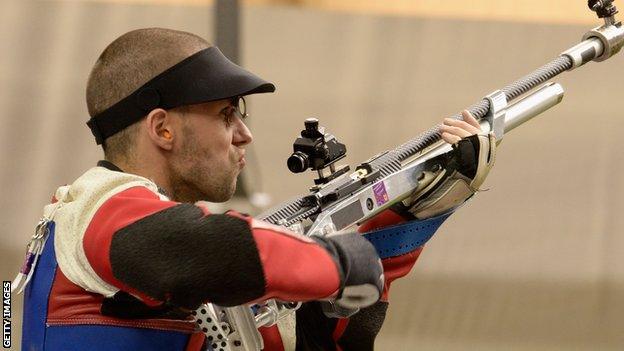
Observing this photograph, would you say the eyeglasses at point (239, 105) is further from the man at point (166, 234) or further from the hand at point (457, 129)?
the hand at point (457, 129)

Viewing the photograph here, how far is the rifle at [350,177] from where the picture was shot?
172 centimetres

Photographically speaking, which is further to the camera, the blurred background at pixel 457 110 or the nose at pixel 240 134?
the blurred background at pixel 457 110

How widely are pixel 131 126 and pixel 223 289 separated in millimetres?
376

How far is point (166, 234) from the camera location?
154 cm

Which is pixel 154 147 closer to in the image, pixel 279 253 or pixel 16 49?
pixel 279 253

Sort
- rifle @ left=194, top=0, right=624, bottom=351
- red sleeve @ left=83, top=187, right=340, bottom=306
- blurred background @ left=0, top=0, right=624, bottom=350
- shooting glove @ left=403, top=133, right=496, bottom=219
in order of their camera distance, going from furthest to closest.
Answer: blurred background @ left=0, top=0, right=624, bottom=350 → shooting glove @ left=403, top=133, right=496, bottom=219 → rifle @ left=194, top=0, right=624, bottom=351 → red sleeve @ left=83, top=187, right=340, bottom=306

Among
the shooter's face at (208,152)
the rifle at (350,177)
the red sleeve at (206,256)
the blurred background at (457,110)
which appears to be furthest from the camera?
the blurred background at (457,110)

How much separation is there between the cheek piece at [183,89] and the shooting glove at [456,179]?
371 millimetres

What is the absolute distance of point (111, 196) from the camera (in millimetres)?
1646

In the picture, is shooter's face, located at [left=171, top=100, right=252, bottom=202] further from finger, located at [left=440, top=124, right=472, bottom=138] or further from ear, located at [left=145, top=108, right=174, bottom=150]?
finger, located at [left=440, top=124, right=472, bottom=138]

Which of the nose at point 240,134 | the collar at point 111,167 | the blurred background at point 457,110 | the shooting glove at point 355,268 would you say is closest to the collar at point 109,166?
the collar at point 111,167

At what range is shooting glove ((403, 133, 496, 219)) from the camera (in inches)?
77.9

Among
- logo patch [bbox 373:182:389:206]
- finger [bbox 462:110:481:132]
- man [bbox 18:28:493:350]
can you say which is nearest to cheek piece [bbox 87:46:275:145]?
man [bbox 18:28:493:350]

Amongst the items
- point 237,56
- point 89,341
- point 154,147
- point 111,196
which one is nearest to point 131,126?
point 154,147
